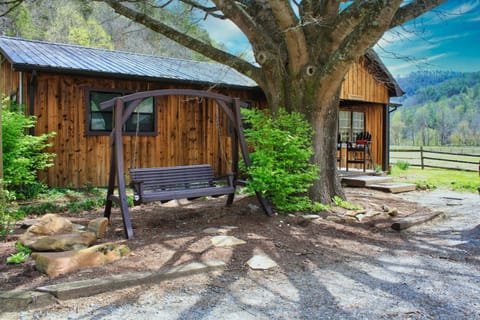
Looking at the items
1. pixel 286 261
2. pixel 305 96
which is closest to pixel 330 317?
pixel 286 261

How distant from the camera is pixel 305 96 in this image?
21.3 feet

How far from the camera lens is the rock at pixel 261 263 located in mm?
3743

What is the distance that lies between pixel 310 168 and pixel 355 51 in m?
1.84

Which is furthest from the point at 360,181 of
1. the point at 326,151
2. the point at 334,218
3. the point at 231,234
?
the point at 231,234

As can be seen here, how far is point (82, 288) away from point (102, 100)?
7.43 meters

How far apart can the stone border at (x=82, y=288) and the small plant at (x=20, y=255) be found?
0.83m

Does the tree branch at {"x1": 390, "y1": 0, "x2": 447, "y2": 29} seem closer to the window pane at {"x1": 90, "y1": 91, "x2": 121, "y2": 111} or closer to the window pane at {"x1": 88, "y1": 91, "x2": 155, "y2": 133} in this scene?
the window pane at {"x1": 88, "y1": 91, "x2": 155, "y2": 133}

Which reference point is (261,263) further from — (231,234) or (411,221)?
(411,221)

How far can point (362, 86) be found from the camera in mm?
14430

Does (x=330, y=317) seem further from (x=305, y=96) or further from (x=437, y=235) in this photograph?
(x=305, y=96)

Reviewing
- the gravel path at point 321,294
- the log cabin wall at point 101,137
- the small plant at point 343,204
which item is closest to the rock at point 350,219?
the small plant at point 343,204

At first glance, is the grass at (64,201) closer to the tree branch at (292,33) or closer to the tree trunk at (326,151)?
the tree trunk at (326,151)

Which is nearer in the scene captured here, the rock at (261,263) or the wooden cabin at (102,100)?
the rock at (261,263)

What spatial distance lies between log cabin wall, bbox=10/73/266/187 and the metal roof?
371mm
